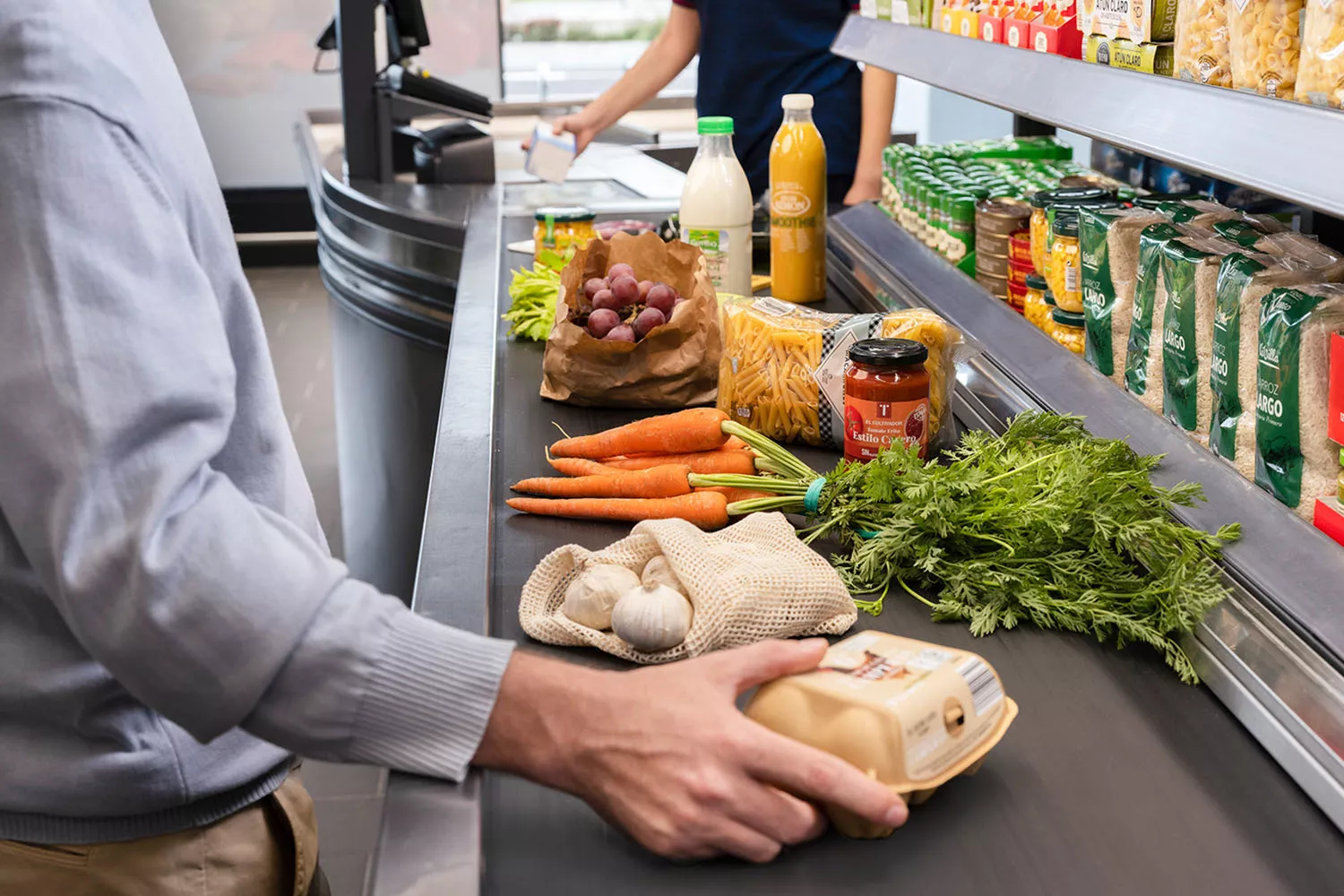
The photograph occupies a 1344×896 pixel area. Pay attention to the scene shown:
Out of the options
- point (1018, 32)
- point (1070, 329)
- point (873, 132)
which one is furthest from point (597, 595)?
point (873, 132)

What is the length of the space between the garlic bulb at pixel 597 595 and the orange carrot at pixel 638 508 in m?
0.24

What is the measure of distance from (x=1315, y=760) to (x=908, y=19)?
1.70m

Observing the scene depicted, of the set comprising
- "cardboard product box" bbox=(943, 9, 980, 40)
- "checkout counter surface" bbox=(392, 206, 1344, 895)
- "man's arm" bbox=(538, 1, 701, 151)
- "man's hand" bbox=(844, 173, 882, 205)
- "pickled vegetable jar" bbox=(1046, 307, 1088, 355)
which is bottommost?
"checkout counter surface" bbox=(392, 206, 1344, 895)

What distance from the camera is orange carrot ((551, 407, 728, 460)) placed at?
1.63m

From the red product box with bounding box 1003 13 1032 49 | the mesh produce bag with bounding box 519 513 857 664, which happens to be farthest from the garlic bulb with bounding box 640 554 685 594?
the red product box with bounding box 1003 13 1032 49

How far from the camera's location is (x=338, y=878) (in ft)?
8.90

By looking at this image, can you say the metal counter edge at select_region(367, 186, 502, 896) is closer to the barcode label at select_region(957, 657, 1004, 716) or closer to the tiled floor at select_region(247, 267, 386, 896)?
the tiled floor at select_region(247, 267, 386, 896)

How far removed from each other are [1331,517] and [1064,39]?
2.56 ft

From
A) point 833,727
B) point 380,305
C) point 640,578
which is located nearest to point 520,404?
point 640,578

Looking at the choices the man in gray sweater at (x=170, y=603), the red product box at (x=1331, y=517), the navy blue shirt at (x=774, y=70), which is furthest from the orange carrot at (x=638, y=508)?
the navy blue shirt at (x=774, y=70)

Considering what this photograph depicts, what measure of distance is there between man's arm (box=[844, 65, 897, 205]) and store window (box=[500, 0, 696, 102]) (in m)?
6.05

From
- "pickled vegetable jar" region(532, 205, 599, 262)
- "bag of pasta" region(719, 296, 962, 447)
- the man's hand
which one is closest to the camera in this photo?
"bag of pasta" region(719, 296, 962, 447)

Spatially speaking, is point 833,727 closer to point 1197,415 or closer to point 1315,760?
point 1315,760

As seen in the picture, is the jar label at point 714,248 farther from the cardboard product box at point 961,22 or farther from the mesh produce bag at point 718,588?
the mesh produce bag at point 718,588
